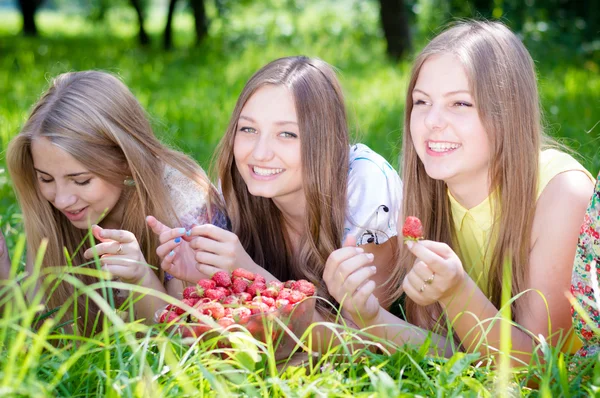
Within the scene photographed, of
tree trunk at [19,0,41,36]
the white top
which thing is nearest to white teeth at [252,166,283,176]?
the white top

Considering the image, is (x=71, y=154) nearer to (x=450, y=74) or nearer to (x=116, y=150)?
(x=116, y=150)

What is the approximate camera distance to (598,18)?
9320 mm

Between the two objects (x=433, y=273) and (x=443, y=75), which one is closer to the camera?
(x=433, y=273)

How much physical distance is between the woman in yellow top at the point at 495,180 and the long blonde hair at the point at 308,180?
14.6 inches

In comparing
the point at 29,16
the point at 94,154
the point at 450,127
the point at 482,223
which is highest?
the point at 29,16

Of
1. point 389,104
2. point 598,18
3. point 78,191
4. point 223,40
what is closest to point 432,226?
point 78,191

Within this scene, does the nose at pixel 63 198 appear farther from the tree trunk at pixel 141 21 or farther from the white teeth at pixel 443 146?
the tree trunk at pixel 141 21

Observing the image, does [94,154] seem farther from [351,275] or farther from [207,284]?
[351,275]

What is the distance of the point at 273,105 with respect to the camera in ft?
8.82

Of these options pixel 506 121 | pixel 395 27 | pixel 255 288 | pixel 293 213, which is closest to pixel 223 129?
pixel 293 213

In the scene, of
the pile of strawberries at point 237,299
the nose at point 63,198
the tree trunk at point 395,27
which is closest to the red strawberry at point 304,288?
the pile of strawberries at point 237,299

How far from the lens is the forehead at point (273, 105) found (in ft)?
8.79

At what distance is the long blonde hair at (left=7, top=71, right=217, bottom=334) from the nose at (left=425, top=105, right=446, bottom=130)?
40.4 inches

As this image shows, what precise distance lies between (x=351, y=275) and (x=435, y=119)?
55 cm
